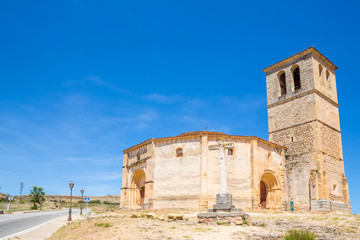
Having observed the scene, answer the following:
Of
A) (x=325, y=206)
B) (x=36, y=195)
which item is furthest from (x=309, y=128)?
(x=36, y=195)

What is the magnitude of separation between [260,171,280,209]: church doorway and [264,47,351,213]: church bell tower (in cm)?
141

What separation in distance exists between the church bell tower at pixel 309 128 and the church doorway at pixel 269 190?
4.61 feet

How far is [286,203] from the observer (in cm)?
2920

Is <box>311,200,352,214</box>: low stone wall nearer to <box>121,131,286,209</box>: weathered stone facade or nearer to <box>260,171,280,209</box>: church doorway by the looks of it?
<box>121,131,286,209</box>: weathered stone facade

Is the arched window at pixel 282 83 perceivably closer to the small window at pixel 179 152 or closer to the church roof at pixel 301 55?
the church roof at pixel 301 55

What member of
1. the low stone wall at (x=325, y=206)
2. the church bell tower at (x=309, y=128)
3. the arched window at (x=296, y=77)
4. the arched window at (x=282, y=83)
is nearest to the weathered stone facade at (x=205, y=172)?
the church bell tower at (x=309, y=128)

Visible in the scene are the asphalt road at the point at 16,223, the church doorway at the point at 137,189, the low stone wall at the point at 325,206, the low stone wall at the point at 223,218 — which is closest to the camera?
the low stone wall at the point at 223,218

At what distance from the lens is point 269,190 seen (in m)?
29.9

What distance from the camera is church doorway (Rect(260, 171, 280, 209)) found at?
2936cm

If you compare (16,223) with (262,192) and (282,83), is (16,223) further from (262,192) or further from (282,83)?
(282,83)

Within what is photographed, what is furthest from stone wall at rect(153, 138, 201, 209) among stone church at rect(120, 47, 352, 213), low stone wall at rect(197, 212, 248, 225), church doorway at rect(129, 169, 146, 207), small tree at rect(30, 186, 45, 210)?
small tree at rect(30, 186, 45, 210)

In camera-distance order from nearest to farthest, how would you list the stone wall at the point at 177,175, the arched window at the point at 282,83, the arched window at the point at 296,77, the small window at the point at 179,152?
the stone wall at the point at 177,175, the small window at the point at 179,152, the arched window at the point at 296,77, the arched window at the point at 282,83

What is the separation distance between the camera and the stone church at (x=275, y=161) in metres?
27.2

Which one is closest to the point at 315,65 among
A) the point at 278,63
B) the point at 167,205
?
the point at 278,63
